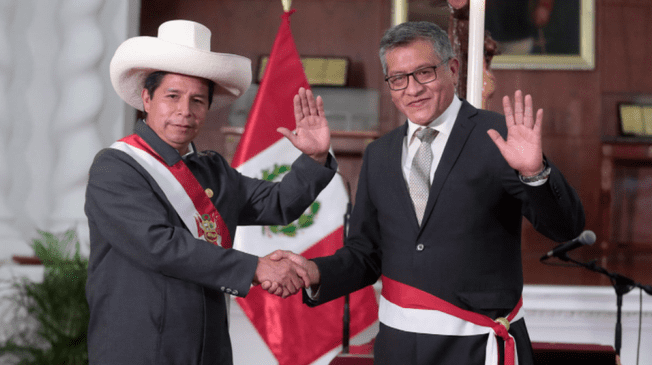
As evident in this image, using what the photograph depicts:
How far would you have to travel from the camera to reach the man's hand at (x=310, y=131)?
1617 mm

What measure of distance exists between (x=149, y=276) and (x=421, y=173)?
703 mm

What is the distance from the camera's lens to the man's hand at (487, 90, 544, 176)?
119cm

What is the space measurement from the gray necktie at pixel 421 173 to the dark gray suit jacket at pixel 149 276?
0.43 m

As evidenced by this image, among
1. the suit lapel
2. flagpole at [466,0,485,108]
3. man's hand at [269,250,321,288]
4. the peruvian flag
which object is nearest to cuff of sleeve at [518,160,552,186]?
the suit lapel

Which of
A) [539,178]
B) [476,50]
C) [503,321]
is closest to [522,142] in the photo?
[539,178]

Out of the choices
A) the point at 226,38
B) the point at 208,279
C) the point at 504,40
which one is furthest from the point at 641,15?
the point at 208,279

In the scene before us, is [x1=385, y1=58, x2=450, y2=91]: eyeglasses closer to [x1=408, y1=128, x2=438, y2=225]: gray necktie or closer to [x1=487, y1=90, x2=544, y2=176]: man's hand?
[x1=408, y1=128, x2=438, y2=225]: gray necktie

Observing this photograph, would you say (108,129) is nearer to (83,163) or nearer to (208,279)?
(83,163)

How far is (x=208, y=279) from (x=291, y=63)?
5.73ft

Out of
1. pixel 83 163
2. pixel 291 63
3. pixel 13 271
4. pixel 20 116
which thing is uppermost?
pixel 291 63

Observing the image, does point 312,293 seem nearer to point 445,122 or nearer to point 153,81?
point 445,122

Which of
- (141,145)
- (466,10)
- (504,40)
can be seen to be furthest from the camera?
(504,40)

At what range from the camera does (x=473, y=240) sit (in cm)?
132

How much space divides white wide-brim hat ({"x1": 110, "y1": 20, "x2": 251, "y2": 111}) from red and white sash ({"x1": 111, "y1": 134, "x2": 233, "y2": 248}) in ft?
0.64
